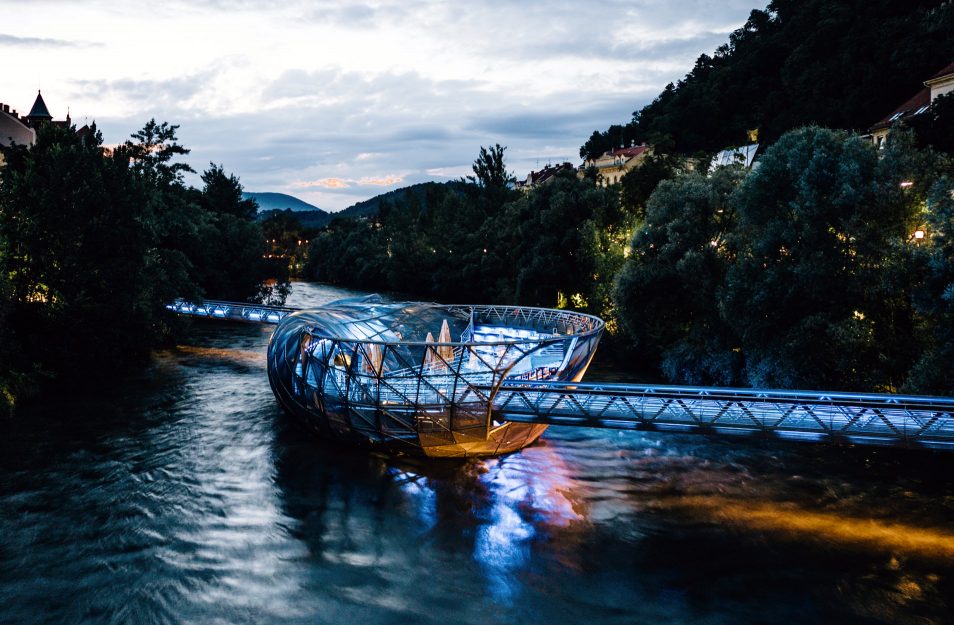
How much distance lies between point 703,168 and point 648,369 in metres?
15.8

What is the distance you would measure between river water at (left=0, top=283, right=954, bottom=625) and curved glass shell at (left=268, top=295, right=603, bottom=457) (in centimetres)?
97

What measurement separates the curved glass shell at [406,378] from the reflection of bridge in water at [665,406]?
0.07m

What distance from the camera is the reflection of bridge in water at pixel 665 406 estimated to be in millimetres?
14672

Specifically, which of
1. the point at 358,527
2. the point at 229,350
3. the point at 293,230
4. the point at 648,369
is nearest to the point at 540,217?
the point at 648,369

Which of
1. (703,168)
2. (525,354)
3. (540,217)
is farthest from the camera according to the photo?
(540,217)

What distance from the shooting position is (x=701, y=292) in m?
30.0

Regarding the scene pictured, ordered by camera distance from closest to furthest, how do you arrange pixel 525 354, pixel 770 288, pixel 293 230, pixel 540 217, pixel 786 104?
pixel 525 354, pixel 770 288, pixel 540 217, pixel 786 104, pixel 293 230

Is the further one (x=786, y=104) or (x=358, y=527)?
(x=786, y=104)

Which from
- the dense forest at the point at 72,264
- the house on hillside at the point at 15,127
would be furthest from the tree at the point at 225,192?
the dense forest at the point at 72,264

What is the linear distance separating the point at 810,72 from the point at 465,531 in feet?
237

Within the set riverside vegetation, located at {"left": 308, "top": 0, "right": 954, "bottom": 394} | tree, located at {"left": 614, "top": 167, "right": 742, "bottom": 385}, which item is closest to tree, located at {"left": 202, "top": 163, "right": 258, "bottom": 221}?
riverside vegetation, located at {"left": 308, "top": 0, "right": 954, "bottom": 394}

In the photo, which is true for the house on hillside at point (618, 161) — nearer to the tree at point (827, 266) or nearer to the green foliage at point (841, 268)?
the green foliage at point (841, 268)

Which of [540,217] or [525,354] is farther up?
[540,217]

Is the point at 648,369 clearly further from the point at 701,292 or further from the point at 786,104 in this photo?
the point at 786,104
